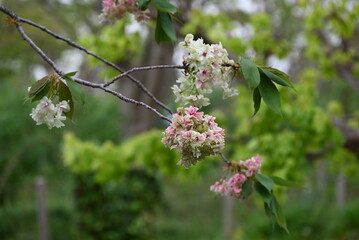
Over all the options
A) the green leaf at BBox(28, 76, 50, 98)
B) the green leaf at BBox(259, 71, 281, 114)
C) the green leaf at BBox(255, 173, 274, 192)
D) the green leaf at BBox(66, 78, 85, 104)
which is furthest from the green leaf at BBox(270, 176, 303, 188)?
the green leaf at BBox(28, 76, 50, 98)

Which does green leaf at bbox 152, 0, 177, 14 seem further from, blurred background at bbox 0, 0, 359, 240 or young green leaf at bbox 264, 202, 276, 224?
young green leaf at bbox 264, 202, 276, 224

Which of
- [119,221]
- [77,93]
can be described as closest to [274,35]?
[119,221]

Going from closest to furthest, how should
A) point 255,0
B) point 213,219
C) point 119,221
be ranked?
point 119,221 → point 255,0 → point 213,219

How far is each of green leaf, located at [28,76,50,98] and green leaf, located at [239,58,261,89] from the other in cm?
55

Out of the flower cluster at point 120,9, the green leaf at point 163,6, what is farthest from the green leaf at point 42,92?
the flower cluster at point 120,9

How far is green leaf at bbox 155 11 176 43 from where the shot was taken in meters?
1.71

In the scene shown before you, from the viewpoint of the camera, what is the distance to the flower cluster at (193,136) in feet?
4.21

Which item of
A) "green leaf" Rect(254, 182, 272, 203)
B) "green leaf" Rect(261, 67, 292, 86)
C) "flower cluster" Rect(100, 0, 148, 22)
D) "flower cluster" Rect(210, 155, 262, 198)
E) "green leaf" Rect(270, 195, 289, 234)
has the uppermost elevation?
"flower cluster" Rect(100, 0, 148, 22)

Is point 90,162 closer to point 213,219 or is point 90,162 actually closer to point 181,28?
point 181,28

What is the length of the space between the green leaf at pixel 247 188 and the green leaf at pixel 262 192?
0.02 m

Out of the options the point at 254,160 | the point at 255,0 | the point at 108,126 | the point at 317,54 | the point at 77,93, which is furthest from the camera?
the point at 255,0

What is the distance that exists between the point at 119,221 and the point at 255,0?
548 cm

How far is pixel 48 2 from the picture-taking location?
32.0ft

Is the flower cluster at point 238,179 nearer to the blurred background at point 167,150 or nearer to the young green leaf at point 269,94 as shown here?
the blurred background at point 167,150
